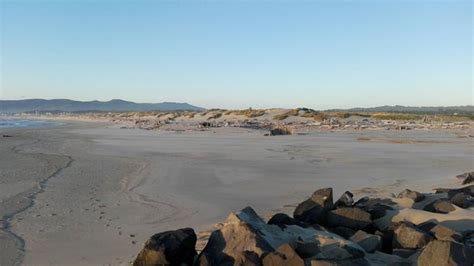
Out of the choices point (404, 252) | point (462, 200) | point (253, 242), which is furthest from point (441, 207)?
point (253, 242)

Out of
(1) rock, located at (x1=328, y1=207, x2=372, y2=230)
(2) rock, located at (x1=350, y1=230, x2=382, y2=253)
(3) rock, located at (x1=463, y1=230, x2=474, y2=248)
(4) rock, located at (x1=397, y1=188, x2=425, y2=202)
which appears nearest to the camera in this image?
(2) rock, located at (x1=350, y1=230, x2=382, y2=253)

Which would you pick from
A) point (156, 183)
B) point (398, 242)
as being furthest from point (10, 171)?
point (398, 242)

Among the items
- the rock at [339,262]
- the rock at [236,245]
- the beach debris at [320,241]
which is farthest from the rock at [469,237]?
the rock at [236,245]

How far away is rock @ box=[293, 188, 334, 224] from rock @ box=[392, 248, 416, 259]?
1.32 metres

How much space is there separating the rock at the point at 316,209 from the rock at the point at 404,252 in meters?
1.32

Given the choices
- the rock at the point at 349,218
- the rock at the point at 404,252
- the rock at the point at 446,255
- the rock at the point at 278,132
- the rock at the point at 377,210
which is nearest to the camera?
the rock at the point at 446,255

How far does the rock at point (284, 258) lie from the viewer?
16.0ft

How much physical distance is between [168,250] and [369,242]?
2418 millimetres

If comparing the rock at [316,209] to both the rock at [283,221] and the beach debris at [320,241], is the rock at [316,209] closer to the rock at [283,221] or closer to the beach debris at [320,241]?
the beach debris at [320,241]

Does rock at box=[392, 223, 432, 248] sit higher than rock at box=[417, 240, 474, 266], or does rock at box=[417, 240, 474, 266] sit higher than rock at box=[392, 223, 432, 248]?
rock at box=[417, 240, 474, 266]

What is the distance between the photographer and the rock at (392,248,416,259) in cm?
562

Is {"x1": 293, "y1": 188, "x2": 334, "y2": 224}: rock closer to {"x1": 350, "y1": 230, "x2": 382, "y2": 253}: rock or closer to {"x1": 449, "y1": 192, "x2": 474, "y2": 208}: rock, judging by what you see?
{"x1": 350, "y1": 230, "x2": 382, "y2": 253}: rock

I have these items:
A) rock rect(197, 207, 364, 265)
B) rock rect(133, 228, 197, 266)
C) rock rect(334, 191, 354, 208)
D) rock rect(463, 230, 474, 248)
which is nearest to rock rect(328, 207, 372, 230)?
rock rect(197, 207, 364, 265)

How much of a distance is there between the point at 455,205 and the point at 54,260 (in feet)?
20.0
